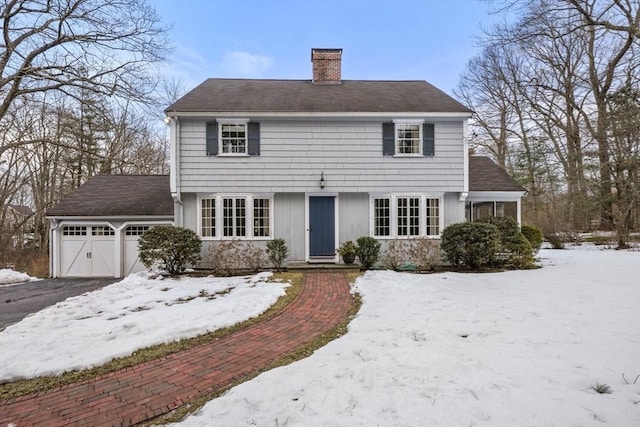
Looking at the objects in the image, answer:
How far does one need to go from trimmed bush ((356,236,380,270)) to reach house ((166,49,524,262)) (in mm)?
990

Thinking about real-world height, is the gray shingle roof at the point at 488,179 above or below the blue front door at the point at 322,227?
above

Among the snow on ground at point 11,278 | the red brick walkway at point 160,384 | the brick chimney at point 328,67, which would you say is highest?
the brick chimney at point 328,67

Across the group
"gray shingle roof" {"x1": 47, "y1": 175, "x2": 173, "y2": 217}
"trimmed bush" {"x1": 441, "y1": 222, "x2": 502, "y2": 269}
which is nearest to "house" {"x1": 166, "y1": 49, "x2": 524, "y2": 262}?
"trimmed bush" {"x1": 441, "y1": 222, "x2": 502, "y2": 269}

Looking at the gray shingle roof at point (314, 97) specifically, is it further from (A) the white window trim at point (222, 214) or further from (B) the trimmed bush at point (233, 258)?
(B) the trimmed bush at point (233, 258)

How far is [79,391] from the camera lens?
305 centimetres

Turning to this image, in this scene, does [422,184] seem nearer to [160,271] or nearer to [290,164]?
[290,164]

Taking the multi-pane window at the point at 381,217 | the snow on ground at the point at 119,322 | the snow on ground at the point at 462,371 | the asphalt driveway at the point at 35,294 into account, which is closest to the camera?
the snow on ground at the point at 462,371

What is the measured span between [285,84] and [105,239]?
357 inches

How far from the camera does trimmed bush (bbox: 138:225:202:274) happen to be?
8.88 metres

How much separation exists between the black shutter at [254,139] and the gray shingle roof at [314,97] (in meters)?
0.52

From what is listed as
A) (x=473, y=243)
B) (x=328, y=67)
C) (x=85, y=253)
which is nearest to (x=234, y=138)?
(x=328, y=67)

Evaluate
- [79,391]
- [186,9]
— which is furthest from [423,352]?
[186,9]

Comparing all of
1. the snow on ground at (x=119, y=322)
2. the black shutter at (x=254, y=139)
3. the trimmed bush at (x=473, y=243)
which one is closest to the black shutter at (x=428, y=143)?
the trimmed bush at (x=473, y=243)

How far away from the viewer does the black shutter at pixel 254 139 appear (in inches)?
398
